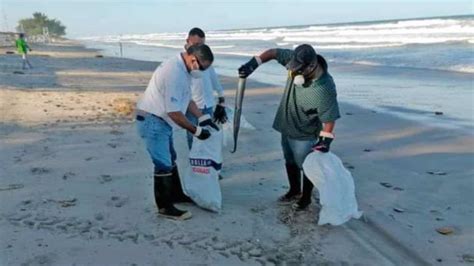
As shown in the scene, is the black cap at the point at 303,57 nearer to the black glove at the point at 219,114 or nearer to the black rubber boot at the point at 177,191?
the black glove at the point at 219,114

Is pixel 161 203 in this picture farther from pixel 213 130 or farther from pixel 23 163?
pixel 23 163

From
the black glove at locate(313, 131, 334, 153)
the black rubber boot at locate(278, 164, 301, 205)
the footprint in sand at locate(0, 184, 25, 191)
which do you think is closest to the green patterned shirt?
the black glove at locate(313, 131, 334, 153)

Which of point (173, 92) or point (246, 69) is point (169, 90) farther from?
point (246, 69)

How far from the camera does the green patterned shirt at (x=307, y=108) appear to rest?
415 cm

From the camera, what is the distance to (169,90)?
370 cm

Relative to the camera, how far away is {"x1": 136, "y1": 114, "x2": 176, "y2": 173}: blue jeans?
395 cm

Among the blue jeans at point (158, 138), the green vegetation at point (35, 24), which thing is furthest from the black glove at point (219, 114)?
the green vegetation at point (35, 24)

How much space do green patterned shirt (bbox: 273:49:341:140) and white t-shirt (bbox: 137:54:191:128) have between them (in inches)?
40.5

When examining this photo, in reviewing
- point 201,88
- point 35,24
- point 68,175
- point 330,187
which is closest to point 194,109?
point 201,88

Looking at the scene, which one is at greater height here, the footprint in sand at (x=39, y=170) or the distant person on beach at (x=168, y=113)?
the distant person on beach at (x=168, y=113)

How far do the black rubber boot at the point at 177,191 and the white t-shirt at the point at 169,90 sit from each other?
788 mm

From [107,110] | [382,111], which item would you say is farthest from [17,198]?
[382,111]

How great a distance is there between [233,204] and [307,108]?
1193 mm

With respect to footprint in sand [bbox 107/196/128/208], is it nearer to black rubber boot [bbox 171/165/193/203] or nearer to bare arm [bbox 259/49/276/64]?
black rubber boot [bbox 171/165/193/203]
